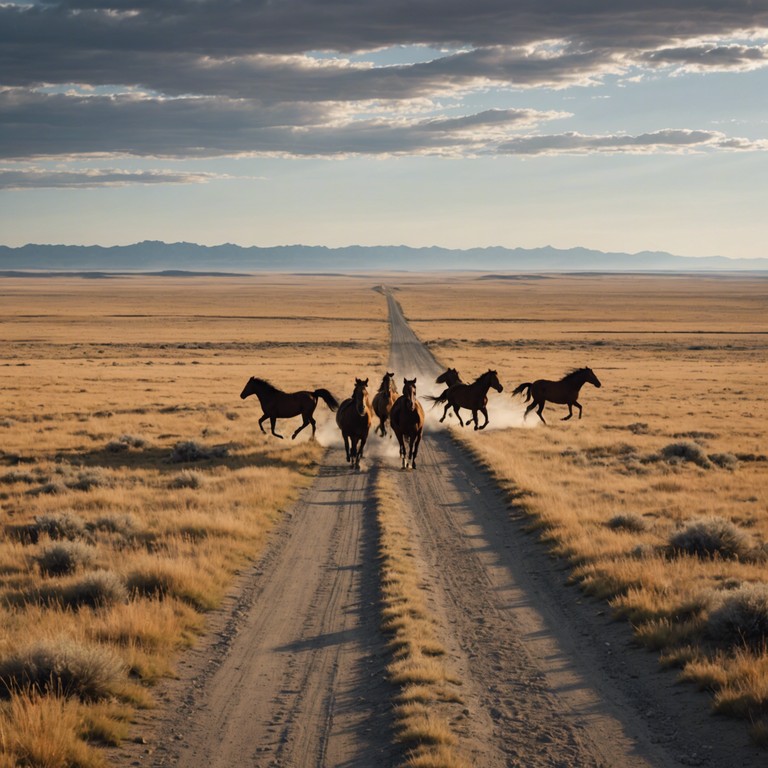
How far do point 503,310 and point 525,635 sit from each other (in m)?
153

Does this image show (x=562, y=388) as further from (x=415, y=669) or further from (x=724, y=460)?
(x=415, y=669)

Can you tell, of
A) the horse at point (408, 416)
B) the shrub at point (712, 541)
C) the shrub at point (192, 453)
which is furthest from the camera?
the shrub at point (192, 453)

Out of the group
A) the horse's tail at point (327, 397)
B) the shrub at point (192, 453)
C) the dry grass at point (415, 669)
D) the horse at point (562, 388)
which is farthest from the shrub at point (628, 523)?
the horse at point (562, 388)

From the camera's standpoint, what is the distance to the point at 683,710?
834 centimetres

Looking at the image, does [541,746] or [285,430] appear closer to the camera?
[541,746]

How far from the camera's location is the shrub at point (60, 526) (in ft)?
49.4

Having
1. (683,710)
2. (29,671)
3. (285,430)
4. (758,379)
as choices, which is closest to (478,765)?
(683,710)

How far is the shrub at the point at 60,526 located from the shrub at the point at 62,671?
22.1 feet

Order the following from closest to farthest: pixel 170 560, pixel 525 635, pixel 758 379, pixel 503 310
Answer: pixel 525 635 < pixel 170 560 < pixel 758 379 < pixel 503 310

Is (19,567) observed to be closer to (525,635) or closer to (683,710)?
(525,635)

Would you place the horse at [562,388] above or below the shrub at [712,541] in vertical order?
above

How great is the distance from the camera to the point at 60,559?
12906 millimetres

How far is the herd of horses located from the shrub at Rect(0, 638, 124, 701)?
44.3ft

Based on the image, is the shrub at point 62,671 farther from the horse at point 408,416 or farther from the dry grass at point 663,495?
the horse at point 408,416
